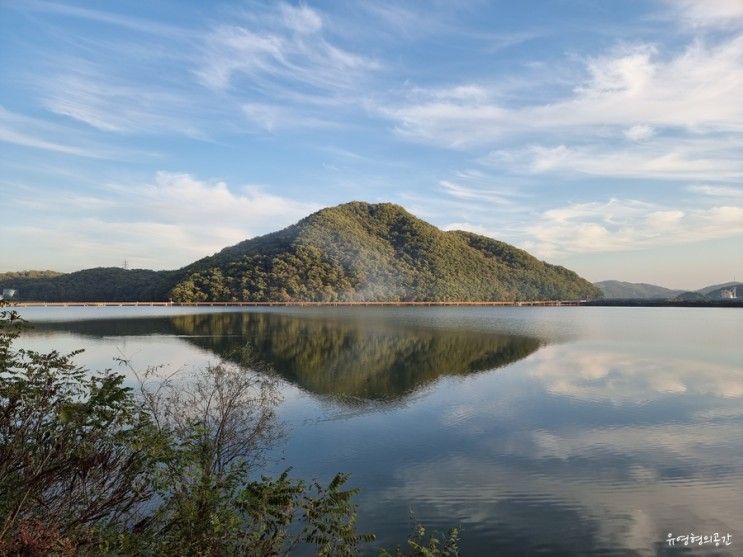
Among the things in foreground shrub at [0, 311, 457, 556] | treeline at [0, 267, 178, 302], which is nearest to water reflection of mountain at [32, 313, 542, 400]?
foreground shrub at [0, 311, 457, 556]

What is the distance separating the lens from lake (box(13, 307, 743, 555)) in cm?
1264

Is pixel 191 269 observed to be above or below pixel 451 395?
above

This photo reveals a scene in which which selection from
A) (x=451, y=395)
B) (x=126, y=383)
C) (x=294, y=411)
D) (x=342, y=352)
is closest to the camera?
(x=294, y=411)

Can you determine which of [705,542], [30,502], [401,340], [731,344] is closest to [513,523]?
[705,542]

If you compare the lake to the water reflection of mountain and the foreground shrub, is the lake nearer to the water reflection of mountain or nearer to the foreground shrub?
the water reflection of mountain

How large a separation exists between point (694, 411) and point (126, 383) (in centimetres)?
3051

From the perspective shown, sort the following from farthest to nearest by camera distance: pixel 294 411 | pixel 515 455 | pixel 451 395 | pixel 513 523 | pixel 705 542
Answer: pixel 451 395 → pixel 294 411 → pixel 515 455 → pixel 513 523 → pixel 705 542

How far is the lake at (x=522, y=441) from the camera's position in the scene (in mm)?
12641

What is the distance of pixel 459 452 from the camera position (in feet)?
60.8

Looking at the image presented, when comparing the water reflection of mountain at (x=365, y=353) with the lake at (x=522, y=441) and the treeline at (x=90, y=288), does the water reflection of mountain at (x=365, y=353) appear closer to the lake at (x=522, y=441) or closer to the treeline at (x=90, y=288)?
the lake at (x=522, y=441)

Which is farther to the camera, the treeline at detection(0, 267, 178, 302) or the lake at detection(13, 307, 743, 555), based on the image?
the treeline at detection(0, 267, 178, 302)

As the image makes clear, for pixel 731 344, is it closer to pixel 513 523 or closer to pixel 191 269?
pixel 513 523

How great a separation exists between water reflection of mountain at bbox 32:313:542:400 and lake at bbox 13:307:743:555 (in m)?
0.31

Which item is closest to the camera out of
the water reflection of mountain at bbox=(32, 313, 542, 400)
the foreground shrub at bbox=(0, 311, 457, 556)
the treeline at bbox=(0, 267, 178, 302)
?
the foreground shrub at bbox=(0, 311, 457, 556)
